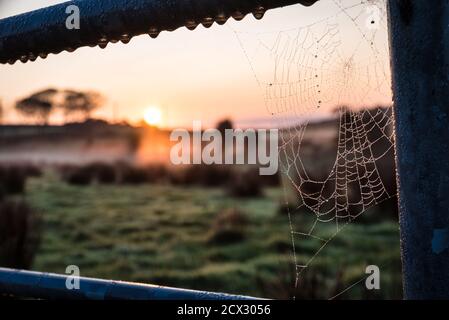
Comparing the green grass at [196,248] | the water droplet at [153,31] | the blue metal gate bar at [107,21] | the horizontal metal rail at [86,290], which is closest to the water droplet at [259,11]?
the blue metal gate bar at [107,21]

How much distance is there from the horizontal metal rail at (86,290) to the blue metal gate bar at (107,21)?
315 mm

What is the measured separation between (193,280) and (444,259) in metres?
7.12

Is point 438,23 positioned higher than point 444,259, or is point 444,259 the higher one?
point 438,23

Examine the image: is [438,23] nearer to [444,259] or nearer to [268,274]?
[444,259]

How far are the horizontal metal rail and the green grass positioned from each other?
299cm

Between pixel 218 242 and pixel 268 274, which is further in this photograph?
pixel 218 242

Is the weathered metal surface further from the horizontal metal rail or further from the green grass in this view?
the green grass

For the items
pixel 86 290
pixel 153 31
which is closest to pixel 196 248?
pixel 86 290

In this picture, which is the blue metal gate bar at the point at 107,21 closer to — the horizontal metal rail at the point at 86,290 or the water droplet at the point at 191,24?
the water droplet at the point at 191,24

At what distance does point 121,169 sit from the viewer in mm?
20141

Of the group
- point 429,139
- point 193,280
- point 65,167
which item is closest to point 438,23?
point 429,139

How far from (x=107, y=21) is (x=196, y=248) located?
896 cm

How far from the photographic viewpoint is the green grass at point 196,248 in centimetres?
701

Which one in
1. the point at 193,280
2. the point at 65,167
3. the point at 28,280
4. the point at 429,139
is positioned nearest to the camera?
the point at 429,139
